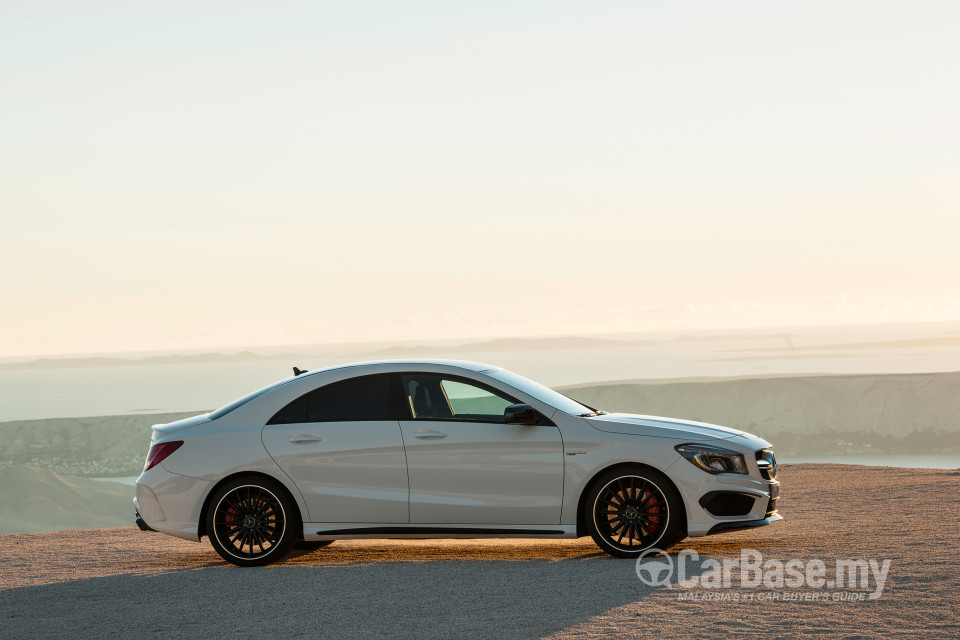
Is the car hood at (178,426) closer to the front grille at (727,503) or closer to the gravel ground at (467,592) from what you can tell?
the gravel ground at (467,592)

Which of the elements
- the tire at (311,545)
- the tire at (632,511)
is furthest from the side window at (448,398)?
the tire at (311,545)

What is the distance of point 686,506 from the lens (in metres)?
8.55

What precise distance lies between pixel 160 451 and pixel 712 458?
484 centimetres

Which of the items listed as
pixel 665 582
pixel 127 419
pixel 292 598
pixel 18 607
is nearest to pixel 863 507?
pixel 665 582

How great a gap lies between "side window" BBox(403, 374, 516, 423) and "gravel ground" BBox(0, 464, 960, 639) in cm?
130

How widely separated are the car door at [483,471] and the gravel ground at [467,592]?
0.45m

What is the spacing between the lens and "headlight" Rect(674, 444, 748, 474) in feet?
28.2

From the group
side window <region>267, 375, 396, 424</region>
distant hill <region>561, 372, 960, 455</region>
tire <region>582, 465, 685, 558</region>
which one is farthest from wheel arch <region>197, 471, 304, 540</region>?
distant hill <region>561, 372, 960, 455</region>

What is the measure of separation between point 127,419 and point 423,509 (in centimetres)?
10885

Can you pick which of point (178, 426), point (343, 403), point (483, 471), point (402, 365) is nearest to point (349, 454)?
point (343, 403)

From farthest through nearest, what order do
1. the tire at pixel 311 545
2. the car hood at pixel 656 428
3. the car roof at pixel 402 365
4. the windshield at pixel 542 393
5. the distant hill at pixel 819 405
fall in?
the distant hill at pixel 819 405
the tire at pixel 311 545
the car roof at pixel 402 365
the windshield at pixel 542 393
the car hood at pixel 656 428

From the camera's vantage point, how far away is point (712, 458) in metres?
8.66

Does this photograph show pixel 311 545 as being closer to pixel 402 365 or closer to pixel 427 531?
pixel 427 531

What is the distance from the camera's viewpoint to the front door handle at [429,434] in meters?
8.76
